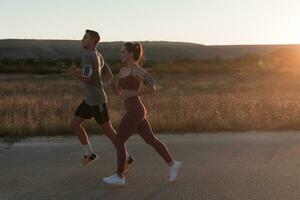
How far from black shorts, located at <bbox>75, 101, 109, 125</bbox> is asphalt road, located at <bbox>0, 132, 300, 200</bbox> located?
64cm

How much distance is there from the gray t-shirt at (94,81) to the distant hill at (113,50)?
120046mm

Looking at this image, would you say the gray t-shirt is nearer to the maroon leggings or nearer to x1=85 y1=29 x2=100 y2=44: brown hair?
x1=85 y1=29 x2=100 y2=44: brown hair

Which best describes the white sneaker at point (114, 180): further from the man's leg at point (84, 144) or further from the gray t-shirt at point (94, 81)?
the gray t-shirt at point (94, 81)

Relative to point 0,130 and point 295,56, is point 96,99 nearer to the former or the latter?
point 0,130

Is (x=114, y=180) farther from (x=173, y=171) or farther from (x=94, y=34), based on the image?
(x=94, y=34)

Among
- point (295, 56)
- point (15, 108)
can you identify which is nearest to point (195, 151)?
point (15, 108)

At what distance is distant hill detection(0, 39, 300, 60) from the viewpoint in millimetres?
131750

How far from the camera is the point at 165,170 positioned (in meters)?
7.42

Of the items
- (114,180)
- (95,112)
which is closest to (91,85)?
(95,112)

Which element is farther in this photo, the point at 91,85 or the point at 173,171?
the point at 91,85

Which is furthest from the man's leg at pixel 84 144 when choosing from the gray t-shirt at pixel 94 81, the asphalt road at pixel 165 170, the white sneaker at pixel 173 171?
the white sneaker at pixel 173 171

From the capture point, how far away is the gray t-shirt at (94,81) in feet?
23.8

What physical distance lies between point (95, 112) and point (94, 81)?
372mm

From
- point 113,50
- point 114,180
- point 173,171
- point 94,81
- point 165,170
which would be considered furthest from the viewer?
point 113,50
